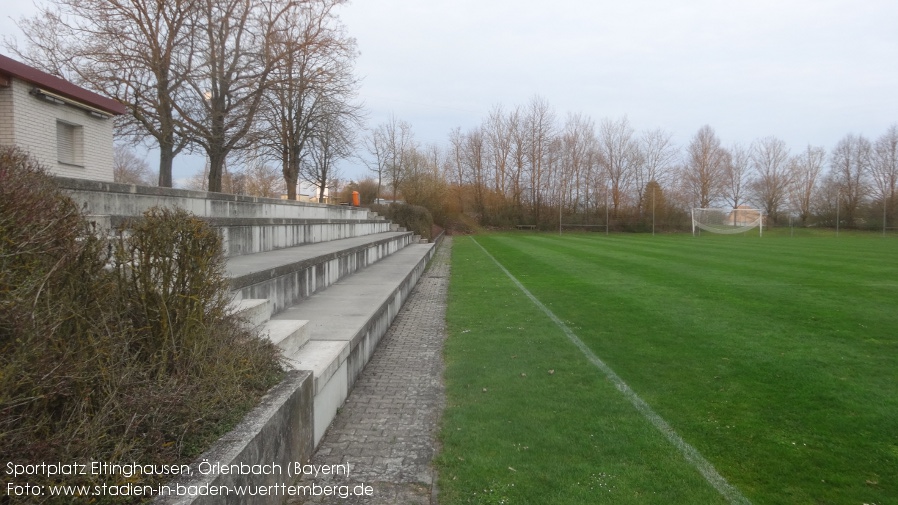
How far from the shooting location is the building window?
9.63m

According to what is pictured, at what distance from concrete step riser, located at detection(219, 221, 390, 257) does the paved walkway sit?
1.91 meters

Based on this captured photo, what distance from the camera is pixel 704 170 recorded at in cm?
5309

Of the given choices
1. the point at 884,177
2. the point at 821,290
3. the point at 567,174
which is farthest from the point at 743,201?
the point at 821,290

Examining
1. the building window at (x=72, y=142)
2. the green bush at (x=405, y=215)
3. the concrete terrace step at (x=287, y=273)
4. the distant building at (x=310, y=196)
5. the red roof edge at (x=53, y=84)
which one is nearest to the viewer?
the concrete terrace step at (x=287, y=273)

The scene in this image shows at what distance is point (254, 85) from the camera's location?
18078mm

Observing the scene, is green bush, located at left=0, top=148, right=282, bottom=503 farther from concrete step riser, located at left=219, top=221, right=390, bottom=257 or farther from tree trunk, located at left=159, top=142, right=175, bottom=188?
tree trunk, located at left=159, top=142, right=175, bottom=188

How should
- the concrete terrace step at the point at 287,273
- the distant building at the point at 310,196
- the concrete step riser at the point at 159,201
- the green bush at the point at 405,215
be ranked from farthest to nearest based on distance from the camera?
the distant building at the point at 310,196, the green bush at the point at 405,215, the concrete step riser at the point at 159,201, the concrete terrace step at the point at 287,273

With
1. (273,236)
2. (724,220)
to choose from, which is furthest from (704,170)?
(273,236)

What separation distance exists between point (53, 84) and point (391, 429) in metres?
8.95

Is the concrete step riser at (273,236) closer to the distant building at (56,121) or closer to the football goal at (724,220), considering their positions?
the distant building at (56,121)

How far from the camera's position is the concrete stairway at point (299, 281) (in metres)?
3.98

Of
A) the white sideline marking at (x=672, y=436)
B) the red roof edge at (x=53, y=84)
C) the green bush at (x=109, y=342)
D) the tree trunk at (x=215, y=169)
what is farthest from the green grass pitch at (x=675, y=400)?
the tree trunk at (x=215, y=169)

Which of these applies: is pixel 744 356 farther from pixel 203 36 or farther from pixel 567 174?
pixel 567 174

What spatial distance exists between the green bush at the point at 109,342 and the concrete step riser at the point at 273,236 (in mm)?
1820
